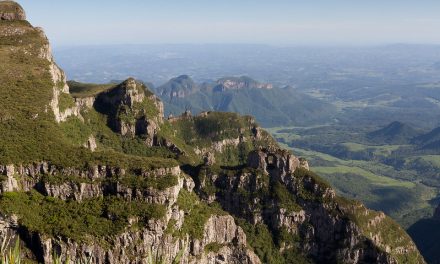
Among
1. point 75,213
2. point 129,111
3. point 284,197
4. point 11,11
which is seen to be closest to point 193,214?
point 75,213

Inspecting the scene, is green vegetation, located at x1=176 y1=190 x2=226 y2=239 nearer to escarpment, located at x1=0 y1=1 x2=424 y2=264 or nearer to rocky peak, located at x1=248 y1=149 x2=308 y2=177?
escarpment, located at x1=0 y1=1 x2=424 y2=264

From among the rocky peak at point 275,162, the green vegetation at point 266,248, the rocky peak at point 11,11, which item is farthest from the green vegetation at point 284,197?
the rocky peak at point 11,11

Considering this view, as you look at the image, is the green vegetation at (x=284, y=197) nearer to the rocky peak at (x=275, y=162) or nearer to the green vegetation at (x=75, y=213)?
the rocky peak at (x=275, y=162)

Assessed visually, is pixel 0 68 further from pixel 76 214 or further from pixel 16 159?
pixel 76 214

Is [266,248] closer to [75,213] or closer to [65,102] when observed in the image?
[75,213]

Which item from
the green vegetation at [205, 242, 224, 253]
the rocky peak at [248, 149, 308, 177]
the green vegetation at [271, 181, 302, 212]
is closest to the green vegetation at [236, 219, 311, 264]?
the green vegetation at [271, 181, 302, 212]

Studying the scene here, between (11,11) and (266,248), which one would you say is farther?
(11,11)
